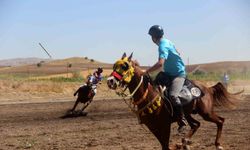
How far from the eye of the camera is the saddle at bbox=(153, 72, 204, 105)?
9663 millimetres

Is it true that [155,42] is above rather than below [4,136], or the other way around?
above

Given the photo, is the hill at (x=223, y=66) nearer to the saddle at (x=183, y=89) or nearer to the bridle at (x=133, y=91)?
the saddle at (x=183, y=89)

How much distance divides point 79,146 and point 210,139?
140 inches

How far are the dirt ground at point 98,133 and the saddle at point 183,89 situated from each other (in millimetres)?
1770

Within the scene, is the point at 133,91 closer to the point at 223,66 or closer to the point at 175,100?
the point at 175,100

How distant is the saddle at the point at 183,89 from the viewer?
31.7ft

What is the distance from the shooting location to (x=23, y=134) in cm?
1484

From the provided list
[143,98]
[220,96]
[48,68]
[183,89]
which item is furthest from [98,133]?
[48,68]

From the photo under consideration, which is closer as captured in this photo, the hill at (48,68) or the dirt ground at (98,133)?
the dirt ground at (98,133)

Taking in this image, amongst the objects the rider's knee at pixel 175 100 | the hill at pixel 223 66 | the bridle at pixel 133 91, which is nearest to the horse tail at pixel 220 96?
the rider's knee at pixel 175 100

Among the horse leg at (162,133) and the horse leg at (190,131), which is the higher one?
the horse leg at (162,133)

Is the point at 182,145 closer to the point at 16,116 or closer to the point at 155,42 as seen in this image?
the point at 155,42

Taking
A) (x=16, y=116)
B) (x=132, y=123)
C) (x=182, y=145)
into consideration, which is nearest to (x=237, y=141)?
(x=182, y=145)

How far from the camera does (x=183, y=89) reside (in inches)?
395
